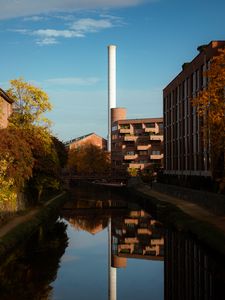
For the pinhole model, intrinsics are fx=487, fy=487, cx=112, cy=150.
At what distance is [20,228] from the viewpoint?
134ft

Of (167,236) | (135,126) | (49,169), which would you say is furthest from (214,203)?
(135,126)

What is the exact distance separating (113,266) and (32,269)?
5.44 meters

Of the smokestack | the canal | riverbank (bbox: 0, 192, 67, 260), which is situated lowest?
the canal

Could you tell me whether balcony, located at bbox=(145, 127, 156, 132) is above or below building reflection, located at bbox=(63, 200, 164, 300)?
above

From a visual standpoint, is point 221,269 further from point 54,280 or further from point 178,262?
point 54,280

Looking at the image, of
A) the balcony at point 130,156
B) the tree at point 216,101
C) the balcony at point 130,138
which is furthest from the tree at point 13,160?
the balcony at point 130,138

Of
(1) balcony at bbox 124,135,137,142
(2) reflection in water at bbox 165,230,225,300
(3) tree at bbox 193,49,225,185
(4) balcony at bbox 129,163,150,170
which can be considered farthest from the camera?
(1) balcony at bbox 124,135,137,142

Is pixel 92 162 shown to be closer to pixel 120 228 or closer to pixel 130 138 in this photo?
pixel 130 138

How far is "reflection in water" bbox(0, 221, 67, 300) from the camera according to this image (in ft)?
82.9

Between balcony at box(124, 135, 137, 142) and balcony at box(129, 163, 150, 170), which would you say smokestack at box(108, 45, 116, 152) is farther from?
balcony at box(129, 163, 150, 170)

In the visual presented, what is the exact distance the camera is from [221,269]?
28.5m

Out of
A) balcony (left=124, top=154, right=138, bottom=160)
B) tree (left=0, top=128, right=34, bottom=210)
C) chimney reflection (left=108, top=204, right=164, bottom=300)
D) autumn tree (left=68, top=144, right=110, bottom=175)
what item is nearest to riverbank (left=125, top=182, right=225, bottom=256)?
chimney reflection (left=108, top=204, right=164, bottom=300)

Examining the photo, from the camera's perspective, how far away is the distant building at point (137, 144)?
15225 cm

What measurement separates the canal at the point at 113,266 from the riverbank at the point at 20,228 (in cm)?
75
